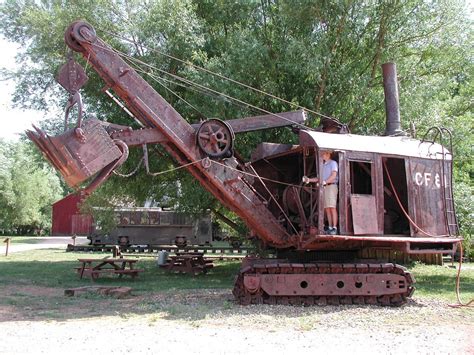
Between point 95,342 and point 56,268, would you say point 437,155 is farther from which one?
point 56,268

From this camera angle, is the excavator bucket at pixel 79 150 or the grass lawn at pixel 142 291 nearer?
the excavator bucket at pixel 79 150

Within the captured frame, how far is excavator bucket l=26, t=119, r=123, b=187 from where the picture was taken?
9367 mm

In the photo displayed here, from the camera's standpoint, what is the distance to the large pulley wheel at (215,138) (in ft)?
34.4

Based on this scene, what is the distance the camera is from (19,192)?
5588 centimetres

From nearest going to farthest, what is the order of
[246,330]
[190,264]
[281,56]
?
[246,330], [281,56], [190,264]

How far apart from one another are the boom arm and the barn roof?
5.29 ft

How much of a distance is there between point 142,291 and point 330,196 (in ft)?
17.7

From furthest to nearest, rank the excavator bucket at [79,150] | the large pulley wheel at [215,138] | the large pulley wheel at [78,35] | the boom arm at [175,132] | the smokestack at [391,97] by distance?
the smokestack at [391,97], the large pulley wheel at [215,138], the boom arm at [175,132], the large pulley wheel at [78,35], the excavator bucket at [79,150]

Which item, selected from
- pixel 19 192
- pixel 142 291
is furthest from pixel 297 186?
pixel 19 192

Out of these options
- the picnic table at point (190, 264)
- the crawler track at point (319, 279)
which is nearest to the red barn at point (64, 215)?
the picnic table at point (190, 264)

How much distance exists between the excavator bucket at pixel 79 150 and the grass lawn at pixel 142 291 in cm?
259

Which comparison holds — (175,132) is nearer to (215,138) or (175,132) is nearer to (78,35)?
(215,138)

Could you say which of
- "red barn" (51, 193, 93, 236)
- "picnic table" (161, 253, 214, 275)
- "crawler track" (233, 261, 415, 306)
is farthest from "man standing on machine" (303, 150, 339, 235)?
"red barn" (51, 193, 93, 236)

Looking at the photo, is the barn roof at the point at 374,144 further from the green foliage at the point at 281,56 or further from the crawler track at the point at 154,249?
the crawler track at the point at 154,249
